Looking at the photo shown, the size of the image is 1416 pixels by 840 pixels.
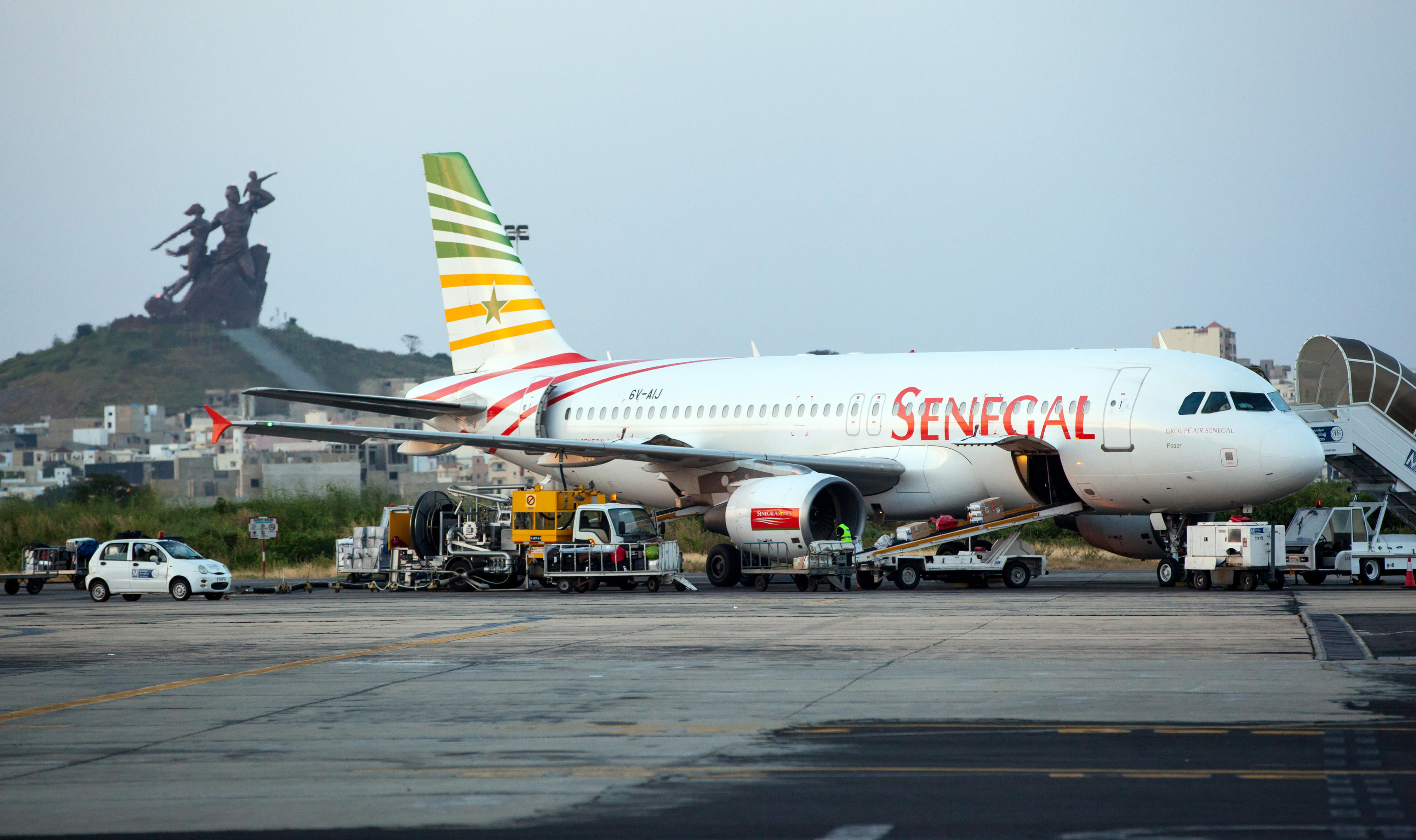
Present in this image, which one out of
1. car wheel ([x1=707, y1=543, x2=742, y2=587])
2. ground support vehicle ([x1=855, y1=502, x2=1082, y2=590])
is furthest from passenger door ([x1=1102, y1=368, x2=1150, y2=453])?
car wheel ([x1=707, y1=543, x2=742, y2=587])

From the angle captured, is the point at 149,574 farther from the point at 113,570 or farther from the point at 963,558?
the point at 963,558

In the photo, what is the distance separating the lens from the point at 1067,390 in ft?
87.2

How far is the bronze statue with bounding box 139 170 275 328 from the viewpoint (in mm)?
145000

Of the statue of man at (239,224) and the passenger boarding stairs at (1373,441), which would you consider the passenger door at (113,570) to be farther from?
the statue of man at (239,224)

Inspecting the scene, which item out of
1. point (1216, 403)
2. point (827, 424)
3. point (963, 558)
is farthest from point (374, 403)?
point (1216, 403)

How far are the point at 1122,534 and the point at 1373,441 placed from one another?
4993 millimetres

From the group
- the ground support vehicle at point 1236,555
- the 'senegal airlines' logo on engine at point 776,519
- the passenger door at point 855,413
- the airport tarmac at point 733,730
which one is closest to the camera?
the airport tarmac at point 733,730

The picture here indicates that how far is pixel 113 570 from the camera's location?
29.7 meters

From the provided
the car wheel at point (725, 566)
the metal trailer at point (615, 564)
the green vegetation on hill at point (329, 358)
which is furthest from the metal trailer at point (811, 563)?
the green vegetation on hill at point (329, 358)

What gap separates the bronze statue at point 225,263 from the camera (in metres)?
145

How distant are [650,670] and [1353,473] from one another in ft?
66.5

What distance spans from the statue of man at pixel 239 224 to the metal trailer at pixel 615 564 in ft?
412

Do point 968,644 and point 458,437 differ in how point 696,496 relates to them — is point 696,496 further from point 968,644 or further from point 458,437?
point 968,644

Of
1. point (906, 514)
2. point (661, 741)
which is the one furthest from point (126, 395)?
point (661, 741)
